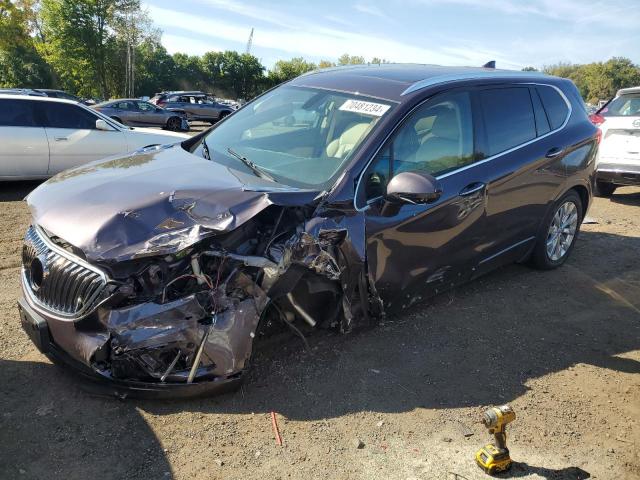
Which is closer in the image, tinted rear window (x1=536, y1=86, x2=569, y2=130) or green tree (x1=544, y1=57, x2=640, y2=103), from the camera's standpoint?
tinted rear window (x1=536, y1=86, x2=569, y2=130)

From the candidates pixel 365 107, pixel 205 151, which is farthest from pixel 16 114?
pixel 365 107

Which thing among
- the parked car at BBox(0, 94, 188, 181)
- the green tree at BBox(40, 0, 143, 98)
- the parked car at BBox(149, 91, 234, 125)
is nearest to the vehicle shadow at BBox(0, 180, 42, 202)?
the parked car at BBox(0, 94, 188, 181)

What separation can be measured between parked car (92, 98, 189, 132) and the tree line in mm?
15652

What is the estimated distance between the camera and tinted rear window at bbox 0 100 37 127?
25.1 ft

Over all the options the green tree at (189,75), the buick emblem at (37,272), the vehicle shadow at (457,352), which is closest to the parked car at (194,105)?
the vehicle shadow at (457,352)

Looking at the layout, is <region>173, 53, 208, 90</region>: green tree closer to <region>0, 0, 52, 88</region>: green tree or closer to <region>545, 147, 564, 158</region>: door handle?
<region>0, 0, 52, 88</region>: green tree

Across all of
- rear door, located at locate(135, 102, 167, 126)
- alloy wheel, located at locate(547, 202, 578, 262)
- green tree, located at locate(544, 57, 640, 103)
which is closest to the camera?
alloy wheel, located at locate(547, 202, 578, 262)

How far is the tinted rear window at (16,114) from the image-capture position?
7.64 m

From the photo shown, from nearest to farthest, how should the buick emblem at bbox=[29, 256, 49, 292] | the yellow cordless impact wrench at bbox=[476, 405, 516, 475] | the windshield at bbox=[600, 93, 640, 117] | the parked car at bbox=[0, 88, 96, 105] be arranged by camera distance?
1. the yellow cordless impact wrench at bbox=[476, 405, 516, 475]
2. the buick emblem at bbox=[29, 256, 49, 292]
3. the windshield at bbox=[600, 93, 640, 117]
4. the parked car at bbox=[0, 88, 96, 105]

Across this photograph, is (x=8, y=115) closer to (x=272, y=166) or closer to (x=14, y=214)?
(x=14, y=214)

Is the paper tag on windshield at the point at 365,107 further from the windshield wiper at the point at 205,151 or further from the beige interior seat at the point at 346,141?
the windshield wiper at the point at 205,151

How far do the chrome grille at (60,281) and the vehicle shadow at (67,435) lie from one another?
51cm

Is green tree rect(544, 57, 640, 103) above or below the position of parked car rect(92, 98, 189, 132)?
above

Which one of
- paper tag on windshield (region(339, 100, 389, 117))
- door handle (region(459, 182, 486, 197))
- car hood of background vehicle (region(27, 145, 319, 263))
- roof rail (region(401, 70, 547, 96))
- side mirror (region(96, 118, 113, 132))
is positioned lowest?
side mirror (region(96, 118, 113, 132))
